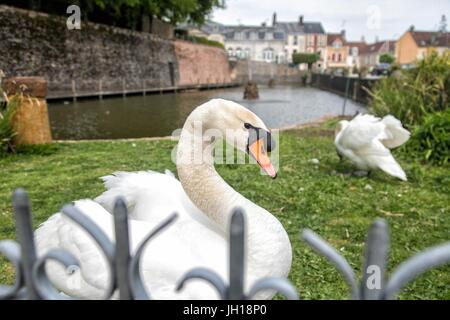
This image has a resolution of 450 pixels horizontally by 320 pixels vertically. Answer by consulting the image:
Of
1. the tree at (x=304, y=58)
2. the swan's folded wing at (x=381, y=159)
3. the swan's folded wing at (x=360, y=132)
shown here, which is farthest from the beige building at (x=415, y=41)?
the swan's folded wing at (x=381, y=159)

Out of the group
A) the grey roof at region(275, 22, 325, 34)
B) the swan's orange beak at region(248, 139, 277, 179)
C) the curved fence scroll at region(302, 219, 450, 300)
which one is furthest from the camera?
the grey roof at region(275, 22, 325, 34)

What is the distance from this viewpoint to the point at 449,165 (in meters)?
6.44

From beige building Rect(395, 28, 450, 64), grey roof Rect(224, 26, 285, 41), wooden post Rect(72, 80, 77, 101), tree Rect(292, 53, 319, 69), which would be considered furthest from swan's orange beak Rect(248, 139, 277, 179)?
grey roof Rect(224, 26, 285, 41)

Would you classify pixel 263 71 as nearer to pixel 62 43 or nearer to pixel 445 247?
pixel 62 43

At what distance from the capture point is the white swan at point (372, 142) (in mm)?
5254

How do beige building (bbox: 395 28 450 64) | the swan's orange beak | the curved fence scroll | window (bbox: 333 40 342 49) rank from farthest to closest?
window (bbox: 333 40 342 49)
beige building (bbox: 395 28 450 64)
the swan's orange beak
the curved fence scroll

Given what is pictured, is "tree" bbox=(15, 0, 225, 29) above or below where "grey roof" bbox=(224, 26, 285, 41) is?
below

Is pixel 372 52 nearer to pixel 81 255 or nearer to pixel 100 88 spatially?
pixel 100 88

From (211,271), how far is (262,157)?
1.10 meters

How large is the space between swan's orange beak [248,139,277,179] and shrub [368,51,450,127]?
6.92m

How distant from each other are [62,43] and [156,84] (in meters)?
9.69

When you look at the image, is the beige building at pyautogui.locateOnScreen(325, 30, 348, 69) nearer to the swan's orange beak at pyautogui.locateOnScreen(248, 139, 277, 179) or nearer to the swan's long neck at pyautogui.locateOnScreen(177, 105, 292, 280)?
the swan's long neck at pyautogui.locateOnScreen(177, 105, 292, 280)

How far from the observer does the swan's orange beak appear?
1.94m

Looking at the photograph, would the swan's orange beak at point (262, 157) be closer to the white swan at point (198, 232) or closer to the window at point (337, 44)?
the white swan at point (198, 232)
